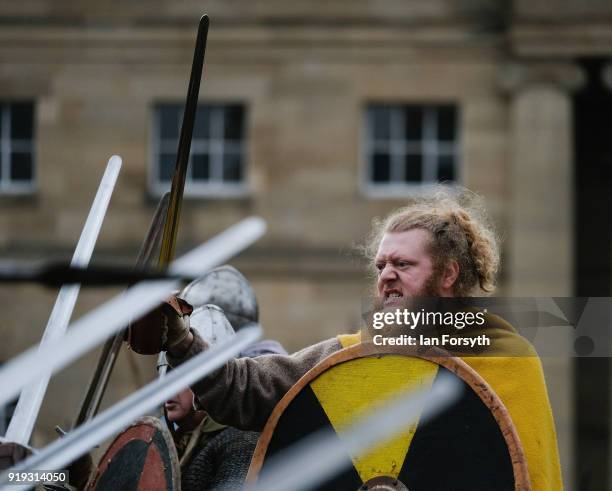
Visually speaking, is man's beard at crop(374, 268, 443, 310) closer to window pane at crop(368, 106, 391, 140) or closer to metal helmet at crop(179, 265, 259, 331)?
metal helmet at crop(179, 265, 259, 331)

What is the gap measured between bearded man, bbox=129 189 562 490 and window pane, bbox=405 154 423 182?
35.8 ft

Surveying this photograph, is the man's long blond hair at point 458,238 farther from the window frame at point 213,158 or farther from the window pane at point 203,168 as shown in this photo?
the window pane at point 203,168

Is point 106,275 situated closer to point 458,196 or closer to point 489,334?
point 489,334

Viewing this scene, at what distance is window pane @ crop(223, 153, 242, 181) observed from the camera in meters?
14.7

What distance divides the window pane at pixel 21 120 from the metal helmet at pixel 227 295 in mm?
10332

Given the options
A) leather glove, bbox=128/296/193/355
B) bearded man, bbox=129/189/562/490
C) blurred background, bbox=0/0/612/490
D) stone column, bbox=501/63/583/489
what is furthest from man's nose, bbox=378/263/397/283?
stone column, bbox=501/63/583/489

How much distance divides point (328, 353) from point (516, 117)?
11112 mm

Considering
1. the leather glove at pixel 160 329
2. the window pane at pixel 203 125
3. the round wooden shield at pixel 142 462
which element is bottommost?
the round wooden shield at pixel 142 462

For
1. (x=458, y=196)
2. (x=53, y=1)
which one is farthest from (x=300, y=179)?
(x=458, y=196)

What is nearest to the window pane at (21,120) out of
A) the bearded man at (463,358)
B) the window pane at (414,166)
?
the window pane at (414,166)

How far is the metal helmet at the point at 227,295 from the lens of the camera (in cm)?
474

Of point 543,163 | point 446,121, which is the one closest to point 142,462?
point 543,163

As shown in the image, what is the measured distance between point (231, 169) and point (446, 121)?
7.03ft

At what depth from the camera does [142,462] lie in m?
3.40
